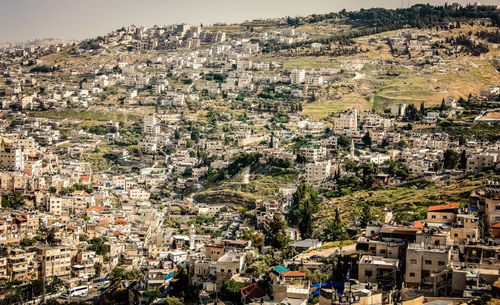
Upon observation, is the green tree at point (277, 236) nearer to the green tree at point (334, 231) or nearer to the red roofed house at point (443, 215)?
the green tree at point (334, 231)

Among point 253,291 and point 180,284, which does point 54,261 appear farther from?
point 253,291

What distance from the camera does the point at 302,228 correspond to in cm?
3219

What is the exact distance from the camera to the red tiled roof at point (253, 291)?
22.0 meters

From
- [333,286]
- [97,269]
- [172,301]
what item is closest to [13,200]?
[97,269]

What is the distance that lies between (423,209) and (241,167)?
22564 millimetres

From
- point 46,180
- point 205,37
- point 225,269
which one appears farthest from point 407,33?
point 225,269

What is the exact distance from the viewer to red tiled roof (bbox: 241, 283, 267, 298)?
22.0m

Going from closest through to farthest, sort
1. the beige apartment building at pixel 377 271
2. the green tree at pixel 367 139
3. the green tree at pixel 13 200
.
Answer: the beige apartment building at pixel 377 271
the green tree at pixel 13 200
the green tree at pixel 367 139

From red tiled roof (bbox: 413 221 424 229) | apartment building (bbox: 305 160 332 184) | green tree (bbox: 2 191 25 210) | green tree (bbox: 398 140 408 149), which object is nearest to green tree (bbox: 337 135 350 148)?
green tree (bbox: 398 140 408 149)

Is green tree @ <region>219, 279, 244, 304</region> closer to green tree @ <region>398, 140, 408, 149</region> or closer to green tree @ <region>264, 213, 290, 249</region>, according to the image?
green tree @ <region>264, 213, 290, 249</region>

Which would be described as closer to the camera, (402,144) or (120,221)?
(120,221)

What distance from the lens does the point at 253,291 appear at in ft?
72.9

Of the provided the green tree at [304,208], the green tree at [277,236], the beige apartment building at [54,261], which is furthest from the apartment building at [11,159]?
the green tree at [277,236]

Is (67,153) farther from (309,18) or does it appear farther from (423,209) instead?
(309,18)
